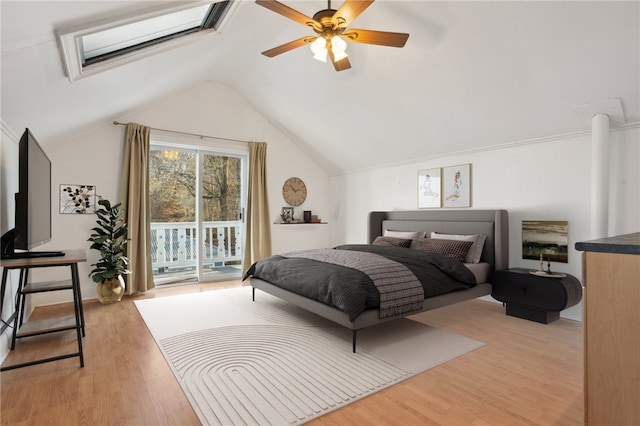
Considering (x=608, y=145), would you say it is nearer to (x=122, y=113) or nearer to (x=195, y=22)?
(x=195, y=22)

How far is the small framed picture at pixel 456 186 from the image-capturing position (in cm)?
455

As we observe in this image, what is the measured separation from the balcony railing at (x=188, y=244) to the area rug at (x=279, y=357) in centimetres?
170

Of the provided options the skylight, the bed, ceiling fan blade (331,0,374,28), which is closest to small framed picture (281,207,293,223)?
the bed

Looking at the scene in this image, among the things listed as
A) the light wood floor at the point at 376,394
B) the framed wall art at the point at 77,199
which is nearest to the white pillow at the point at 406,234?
the light wood floor at the point at 376,394

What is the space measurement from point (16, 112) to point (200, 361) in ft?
7.68

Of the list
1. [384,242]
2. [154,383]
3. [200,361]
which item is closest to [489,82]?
[384,242]

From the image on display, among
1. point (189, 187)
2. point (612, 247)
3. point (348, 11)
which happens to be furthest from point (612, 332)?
point (189, 187)

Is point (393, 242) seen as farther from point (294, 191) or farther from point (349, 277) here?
point (294, 191)

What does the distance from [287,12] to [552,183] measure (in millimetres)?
3370

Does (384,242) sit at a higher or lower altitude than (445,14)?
lower

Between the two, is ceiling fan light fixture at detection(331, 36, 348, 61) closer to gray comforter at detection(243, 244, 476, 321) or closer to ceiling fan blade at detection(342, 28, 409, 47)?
ceiling fan blade at detection(342, 28, 409, 47)

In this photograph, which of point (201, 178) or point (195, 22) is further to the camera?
point (201, 178)

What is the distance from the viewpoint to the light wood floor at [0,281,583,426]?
183 cm

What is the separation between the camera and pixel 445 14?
2.88m
